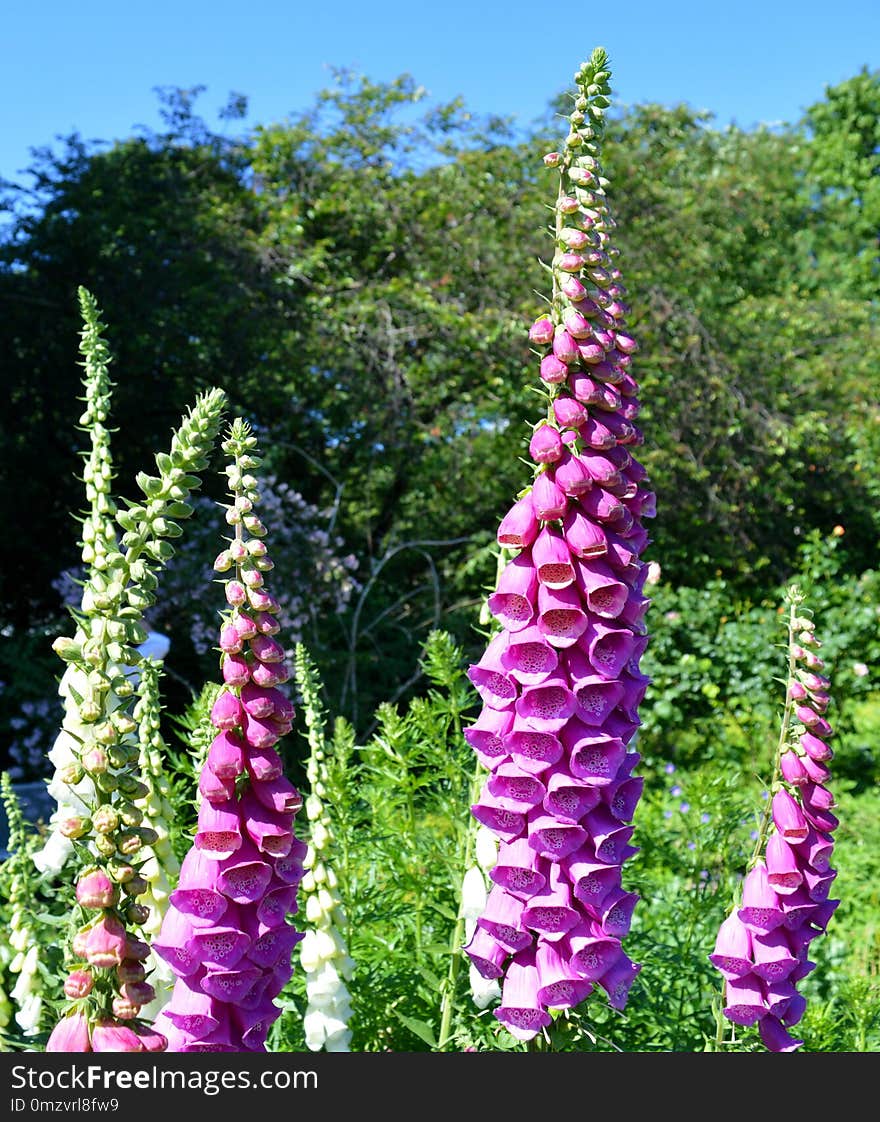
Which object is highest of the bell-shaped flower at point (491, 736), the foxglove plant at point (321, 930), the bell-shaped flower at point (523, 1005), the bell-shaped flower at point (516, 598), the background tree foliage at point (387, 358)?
the background tree foliage at point (387, 358)

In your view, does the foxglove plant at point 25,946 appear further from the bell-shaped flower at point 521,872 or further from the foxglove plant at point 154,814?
the bell-shaped flower at point 521,872

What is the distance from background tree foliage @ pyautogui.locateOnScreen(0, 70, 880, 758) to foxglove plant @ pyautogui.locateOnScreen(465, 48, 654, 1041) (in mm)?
5100

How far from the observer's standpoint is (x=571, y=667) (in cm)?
170

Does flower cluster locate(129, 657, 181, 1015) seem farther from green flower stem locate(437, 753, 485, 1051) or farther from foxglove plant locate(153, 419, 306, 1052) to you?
green flower stem locate(437, 753, 485, 1051)

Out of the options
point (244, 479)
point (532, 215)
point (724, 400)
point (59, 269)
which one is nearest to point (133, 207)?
point (59, 269)

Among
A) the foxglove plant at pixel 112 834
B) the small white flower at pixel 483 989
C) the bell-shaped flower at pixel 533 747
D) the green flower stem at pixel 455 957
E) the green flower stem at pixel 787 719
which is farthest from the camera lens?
the green flower stem at pixel 455 957

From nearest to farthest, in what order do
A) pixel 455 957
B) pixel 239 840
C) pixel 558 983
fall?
pixel 239 840 < pixel 558 983 < pixel 455 957

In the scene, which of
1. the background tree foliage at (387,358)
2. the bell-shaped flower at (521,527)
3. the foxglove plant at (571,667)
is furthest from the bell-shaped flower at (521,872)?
the background tree foliage at (387,358)

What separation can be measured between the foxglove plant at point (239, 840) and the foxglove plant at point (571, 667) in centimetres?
39

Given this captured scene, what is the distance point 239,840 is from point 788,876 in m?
0.94

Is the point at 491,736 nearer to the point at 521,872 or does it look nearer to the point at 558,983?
the point at 521,872

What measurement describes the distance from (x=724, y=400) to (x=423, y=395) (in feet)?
7.99

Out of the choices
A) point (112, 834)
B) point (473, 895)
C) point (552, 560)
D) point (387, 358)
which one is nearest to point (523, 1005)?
point (473, 895)

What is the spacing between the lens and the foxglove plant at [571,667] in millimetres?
1658
